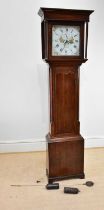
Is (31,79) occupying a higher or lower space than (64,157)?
higher

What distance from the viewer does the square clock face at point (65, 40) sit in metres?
2.01

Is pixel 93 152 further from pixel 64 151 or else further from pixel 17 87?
pixel 17 87

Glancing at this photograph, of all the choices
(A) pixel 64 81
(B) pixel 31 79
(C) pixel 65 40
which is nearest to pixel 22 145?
(B) pixel 31 79

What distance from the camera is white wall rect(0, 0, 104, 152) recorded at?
2662 millimetres

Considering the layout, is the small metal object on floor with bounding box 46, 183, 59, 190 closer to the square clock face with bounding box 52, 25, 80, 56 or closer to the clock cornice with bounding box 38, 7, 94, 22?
the square clock face with bounding box 52, 25, 80, 56

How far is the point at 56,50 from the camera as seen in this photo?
2031 millimetres

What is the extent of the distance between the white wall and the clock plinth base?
0.75 m

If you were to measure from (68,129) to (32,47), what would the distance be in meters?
1.13

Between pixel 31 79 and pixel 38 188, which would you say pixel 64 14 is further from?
pixel 38 188

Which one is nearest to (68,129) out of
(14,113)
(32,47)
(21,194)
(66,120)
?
(66,120)

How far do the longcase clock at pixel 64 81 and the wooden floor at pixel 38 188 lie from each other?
0.55 ft

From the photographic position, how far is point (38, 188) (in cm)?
211

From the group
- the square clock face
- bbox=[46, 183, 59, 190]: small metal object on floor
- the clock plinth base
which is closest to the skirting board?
the clock plinth base

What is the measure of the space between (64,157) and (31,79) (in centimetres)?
107
